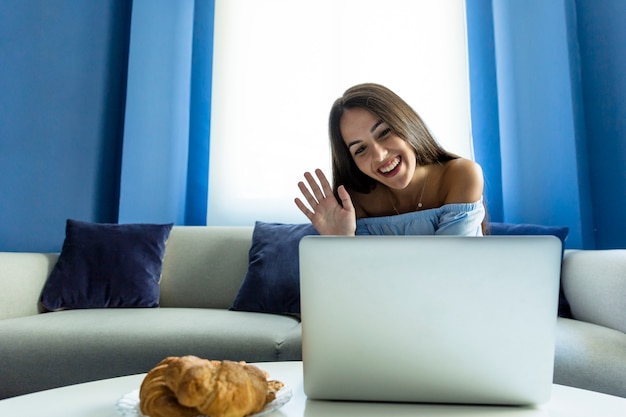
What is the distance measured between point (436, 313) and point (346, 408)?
159mm

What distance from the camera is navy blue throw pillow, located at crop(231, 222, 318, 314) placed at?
6.72 ft

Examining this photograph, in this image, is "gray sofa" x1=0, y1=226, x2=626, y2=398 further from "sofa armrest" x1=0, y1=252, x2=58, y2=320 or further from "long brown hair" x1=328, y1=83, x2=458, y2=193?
"long brown hair" x1=328, y1=83, x2=458, y2=193

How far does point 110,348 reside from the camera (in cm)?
Answer: 157

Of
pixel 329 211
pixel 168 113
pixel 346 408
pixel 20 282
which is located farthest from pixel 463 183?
pixel 168 113

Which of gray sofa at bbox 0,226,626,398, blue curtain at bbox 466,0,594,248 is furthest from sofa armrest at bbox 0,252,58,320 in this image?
blue curtain at bbox 466,0,594,248

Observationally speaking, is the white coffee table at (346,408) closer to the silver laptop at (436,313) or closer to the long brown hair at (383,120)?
the silver laptop at (436,313)

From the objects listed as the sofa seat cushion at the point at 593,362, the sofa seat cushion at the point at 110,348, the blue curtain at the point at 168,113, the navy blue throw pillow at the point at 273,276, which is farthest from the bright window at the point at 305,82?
the sofa seat cushion at the point at 593,362

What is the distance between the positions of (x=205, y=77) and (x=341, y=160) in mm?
1633

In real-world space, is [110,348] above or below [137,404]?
below

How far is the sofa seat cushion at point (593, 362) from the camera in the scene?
3.93 feet

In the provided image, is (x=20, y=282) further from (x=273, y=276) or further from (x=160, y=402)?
(x=160, y=402)

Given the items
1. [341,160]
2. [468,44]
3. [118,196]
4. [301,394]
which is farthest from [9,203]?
[468,44]

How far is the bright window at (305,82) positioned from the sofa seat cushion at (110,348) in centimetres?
123

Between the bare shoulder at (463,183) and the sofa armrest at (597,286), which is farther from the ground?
the bare shoulder at (463,183)
